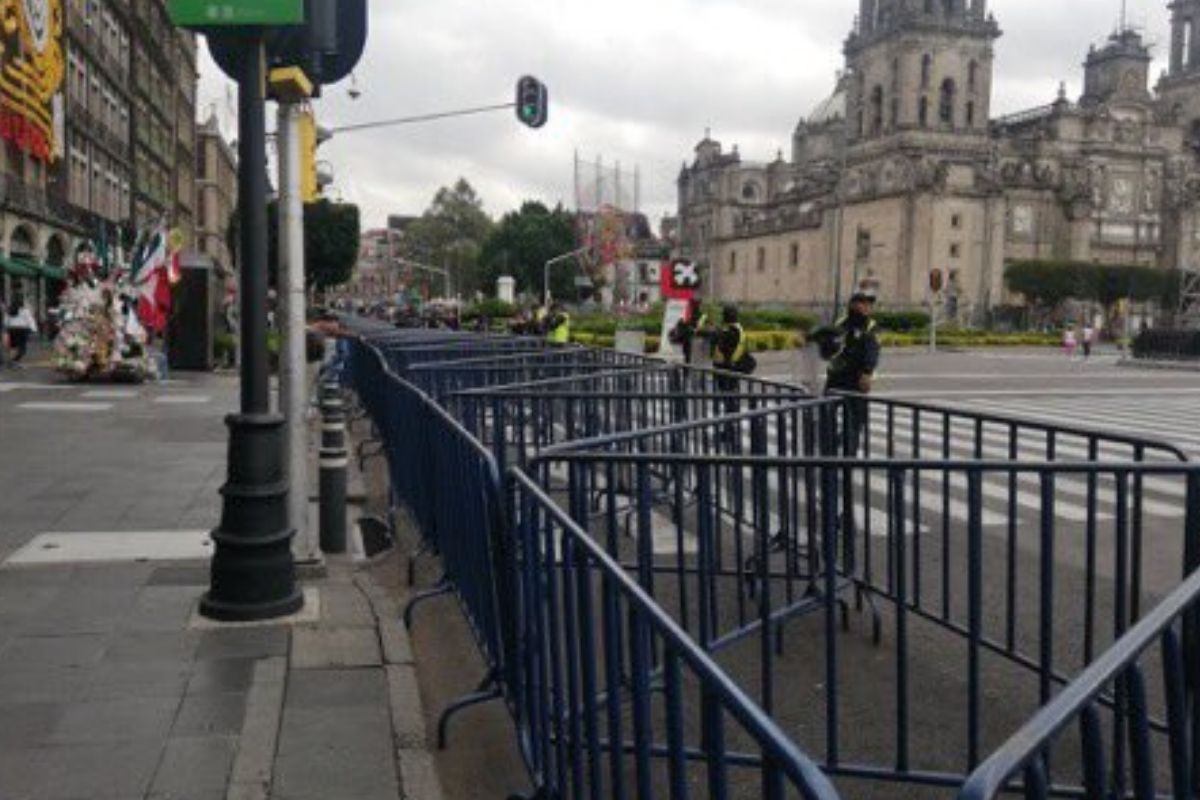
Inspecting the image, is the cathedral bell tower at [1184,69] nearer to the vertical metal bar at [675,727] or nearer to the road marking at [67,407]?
the road marking at [67,407]

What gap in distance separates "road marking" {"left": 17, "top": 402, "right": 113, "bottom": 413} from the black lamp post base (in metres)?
11.8

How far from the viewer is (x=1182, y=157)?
109188 millimetres

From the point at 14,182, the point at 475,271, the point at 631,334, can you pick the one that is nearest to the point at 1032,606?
the point at 631,334

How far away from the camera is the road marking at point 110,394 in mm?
19016

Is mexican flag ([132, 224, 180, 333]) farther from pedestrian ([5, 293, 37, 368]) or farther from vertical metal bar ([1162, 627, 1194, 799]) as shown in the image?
vertical metal bar ([1162, 627, 1194, 799])

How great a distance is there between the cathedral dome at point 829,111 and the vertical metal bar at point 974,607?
433 ft

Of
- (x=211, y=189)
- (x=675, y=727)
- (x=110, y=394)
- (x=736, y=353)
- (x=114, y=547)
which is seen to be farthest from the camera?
(x=211, y=189)

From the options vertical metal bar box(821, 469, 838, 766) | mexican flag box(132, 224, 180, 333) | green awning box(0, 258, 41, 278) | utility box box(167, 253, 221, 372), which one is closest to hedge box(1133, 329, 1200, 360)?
utility box box(167, 253, 221, 372)

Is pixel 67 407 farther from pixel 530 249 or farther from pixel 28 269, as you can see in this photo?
pixel 530 249

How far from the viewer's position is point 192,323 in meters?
25.7

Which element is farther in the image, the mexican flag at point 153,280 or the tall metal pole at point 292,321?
the mexican flag at point 153,280

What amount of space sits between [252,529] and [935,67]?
101795mm

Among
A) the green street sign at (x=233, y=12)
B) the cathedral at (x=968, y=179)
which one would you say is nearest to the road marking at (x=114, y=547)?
the green street sign at (x=233, y=12)

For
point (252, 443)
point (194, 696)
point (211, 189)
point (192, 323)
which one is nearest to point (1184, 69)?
point (211, 189)
